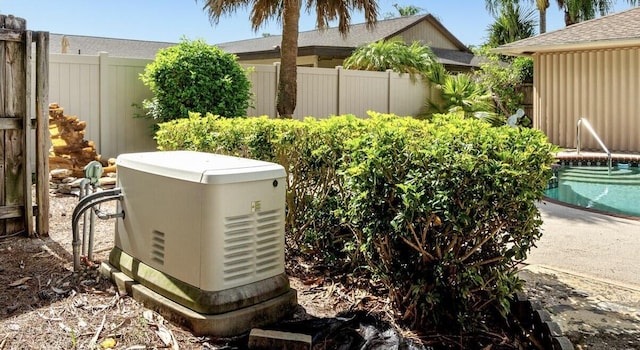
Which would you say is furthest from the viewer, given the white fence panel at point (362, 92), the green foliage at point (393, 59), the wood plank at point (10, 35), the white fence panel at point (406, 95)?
the green foliage at point (393, 59)

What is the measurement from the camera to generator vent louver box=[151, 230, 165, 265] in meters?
3.03

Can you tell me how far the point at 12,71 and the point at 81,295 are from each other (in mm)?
2407

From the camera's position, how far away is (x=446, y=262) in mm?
2814

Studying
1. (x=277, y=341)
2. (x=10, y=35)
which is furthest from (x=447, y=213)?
(x=10, y=35)

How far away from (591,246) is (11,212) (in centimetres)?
505

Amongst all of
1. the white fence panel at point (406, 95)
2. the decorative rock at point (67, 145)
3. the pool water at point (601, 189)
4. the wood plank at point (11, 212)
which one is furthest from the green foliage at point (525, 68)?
the wood plank at point (11, 212)

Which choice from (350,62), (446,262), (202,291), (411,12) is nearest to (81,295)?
(202,291)

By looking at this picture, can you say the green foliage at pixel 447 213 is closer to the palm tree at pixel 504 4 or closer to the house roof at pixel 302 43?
the house roof at pixel 302 43

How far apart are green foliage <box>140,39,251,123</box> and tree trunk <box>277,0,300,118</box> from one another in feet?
4.60

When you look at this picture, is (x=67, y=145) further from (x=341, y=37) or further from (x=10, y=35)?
(x=341, y=37)

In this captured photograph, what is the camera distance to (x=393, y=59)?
15.2 m

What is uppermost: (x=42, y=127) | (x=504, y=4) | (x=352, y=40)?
(x=504, y=4)

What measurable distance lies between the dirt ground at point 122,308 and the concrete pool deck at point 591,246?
318 millimetres

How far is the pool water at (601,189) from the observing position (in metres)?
8.03
